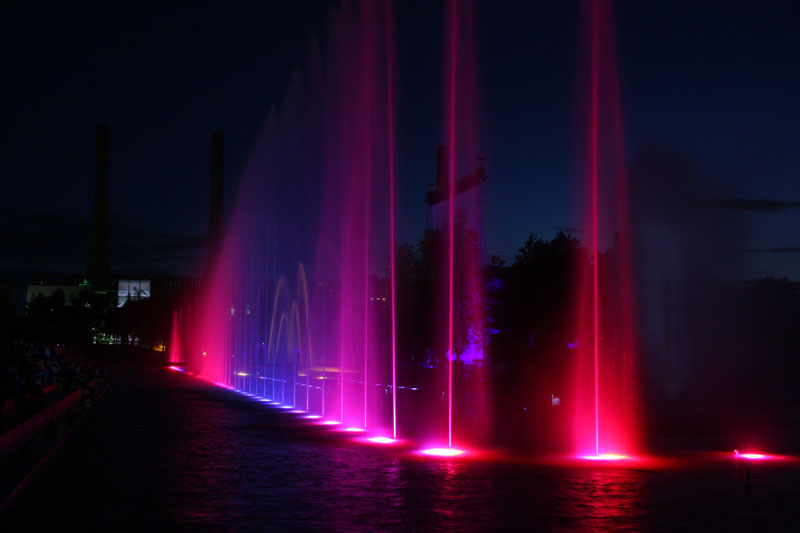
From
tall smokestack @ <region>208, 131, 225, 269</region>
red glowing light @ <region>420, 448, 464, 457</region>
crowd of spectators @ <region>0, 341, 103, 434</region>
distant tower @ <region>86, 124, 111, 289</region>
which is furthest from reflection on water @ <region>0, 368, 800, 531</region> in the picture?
distant tower @ <region>86, 124, 111, 289</region>

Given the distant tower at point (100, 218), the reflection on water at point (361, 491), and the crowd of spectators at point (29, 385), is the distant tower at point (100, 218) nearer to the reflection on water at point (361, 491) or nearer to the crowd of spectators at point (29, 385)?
the crowd of spectators at point (29, 385)

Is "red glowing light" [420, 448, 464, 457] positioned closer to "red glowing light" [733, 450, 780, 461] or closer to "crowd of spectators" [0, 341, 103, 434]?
"red glowing light" [733, 450, 780, 461]

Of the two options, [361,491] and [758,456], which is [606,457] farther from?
[361,491]

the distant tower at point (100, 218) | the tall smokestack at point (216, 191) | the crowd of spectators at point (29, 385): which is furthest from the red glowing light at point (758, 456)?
the distant tower at point (100, 218)

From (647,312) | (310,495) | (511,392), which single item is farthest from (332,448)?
(647,312)

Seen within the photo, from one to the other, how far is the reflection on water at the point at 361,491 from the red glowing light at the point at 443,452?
59cm

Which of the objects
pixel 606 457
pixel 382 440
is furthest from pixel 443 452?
pixel 606 457

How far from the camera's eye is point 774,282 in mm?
53438

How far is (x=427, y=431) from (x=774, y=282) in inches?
1625

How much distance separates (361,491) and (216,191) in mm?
87015

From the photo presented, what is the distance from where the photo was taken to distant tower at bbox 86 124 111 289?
108m

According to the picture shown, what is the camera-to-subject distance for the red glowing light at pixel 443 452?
47.0 ft

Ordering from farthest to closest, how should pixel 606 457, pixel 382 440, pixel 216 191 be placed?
pixel 216 191 → pixel 382 440 → pixel 606 457

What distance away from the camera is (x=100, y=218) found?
112 metres
